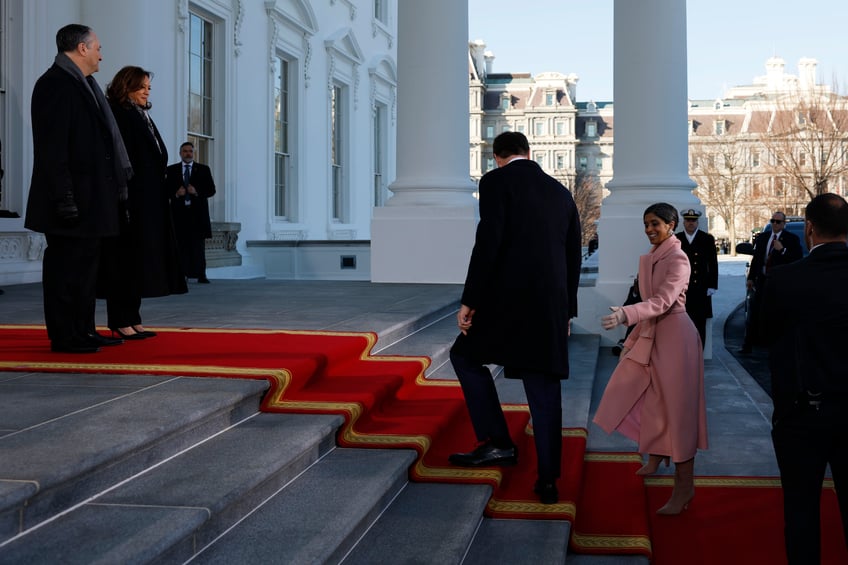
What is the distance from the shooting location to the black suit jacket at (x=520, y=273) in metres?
4.60

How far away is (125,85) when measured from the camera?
20.8 feet

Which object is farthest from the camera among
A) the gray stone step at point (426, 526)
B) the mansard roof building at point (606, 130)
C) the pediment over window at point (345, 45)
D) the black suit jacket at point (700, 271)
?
the mansard roof building at point (606, 130)

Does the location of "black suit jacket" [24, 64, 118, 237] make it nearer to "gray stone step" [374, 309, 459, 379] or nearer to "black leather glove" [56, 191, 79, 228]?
"black leather glove" [56, 191, 79, 228]

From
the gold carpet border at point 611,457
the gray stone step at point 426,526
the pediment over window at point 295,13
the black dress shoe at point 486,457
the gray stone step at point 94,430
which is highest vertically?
the pediment over window at point 295,13

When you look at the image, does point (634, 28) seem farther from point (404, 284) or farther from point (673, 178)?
point (404, 284)

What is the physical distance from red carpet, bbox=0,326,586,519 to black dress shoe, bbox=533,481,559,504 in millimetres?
43

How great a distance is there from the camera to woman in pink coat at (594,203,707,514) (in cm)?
539

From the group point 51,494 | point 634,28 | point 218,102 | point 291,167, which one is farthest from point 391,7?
point 51,494

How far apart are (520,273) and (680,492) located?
5.46ft

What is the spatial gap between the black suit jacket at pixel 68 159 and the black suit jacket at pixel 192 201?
25.2 feet

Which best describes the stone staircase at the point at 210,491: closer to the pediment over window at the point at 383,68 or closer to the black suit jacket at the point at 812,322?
the black suit jacket at the point at 812,322

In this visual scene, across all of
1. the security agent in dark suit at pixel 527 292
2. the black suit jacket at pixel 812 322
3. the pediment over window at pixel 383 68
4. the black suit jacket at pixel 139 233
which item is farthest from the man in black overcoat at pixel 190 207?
the pediment over window at pixel 383 68

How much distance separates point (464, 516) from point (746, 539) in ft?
5.43

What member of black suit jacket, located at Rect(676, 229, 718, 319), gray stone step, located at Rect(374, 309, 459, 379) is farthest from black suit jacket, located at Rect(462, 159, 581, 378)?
black suit jacket, located at Rect(676, 229, 718, 319)
